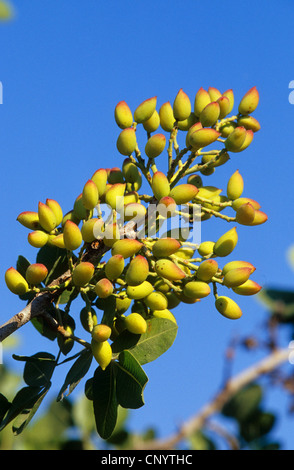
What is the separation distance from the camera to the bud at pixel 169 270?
1.46 metres

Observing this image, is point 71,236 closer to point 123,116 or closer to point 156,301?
point 156,301

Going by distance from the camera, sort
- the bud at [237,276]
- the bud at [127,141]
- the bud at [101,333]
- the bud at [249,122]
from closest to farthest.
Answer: the bud at [101,333] → the bud at [237,276] → the bud at [127,141] → the bud at [249,122]

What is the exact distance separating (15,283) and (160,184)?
1.31ft

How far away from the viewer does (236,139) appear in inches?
62.4

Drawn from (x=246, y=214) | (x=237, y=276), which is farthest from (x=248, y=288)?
(x=246, y=214)

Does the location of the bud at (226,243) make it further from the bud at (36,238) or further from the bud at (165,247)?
the bud at (36,238)

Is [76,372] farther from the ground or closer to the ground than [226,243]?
closer to the ground

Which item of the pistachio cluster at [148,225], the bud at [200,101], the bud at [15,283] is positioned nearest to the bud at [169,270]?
the pistachio cluster at [148,225]

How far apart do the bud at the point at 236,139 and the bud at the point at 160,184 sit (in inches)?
8.2

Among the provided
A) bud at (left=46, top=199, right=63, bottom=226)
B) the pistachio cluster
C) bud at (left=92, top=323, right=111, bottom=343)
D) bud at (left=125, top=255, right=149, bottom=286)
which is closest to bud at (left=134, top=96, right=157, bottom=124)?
the pistachio cluster

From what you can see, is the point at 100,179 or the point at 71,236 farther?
the point at 100,179
